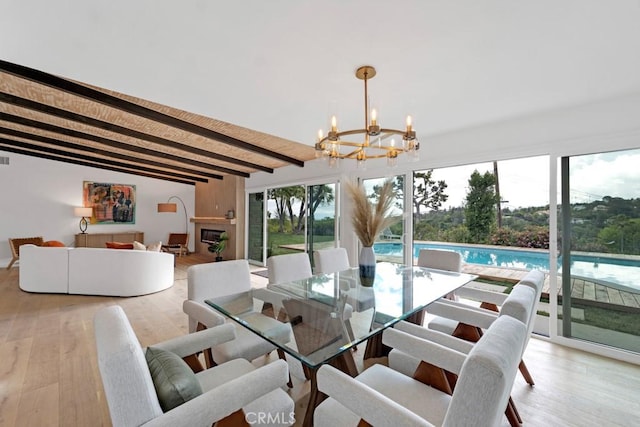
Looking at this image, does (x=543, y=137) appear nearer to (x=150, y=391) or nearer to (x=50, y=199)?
(x=150, y=391)

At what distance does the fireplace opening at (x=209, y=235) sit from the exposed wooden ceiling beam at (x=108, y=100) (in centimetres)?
433

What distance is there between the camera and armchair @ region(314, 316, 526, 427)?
2.27 feet

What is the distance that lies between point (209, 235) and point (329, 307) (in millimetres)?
7559

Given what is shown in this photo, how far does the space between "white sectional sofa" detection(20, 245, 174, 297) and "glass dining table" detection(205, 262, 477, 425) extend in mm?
3156

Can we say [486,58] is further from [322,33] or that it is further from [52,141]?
[52,141]

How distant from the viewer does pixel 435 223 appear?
4.78m

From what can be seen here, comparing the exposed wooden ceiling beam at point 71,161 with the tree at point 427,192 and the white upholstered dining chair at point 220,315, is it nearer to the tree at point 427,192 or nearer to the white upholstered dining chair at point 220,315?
the white upholstered dining chair at point 220,315

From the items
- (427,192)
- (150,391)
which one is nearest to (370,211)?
(150,391)

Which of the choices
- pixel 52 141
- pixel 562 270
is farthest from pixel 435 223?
pixel 52 141

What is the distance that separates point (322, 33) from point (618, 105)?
285cm

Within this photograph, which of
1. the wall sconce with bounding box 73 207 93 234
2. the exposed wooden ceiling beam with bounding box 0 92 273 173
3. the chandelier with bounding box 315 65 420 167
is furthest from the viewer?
the wall sconce with bounding box 73 207 93 234

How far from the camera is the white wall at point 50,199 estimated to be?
21.3 feet
